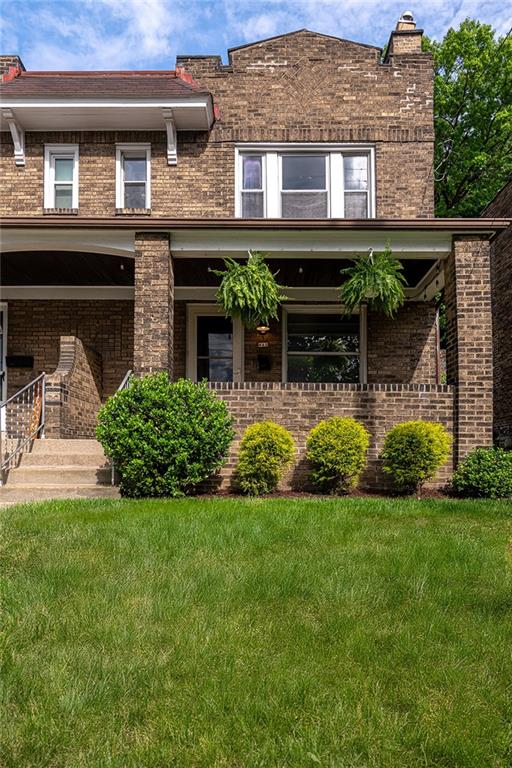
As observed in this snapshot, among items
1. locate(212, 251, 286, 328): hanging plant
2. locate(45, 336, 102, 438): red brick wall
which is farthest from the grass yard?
locate(45, 336, 102, 438): red brick wall

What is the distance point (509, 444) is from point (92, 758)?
1189 centimetres

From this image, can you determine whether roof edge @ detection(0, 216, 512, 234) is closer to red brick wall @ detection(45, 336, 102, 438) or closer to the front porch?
the front porch

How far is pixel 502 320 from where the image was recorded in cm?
1327

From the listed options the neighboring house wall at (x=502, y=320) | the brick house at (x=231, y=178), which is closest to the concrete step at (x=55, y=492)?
the brick house at (x=231, y=178)

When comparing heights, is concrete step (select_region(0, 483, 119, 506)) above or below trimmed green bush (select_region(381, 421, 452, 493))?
below

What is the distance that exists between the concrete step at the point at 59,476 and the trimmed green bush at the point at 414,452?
3.80m

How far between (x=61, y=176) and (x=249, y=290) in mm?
5936

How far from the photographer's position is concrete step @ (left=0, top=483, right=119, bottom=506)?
731 cm

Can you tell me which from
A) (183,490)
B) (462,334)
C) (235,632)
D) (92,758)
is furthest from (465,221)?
(92,758)

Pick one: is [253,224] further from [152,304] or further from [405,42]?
[405,42]

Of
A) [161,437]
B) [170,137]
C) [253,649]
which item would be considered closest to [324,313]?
[170,137]

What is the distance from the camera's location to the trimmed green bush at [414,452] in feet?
25.1

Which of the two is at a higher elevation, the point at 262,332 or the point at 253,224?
the point at 253,224

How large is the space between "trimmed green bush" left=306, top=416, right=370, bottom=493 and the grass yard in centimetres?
283
